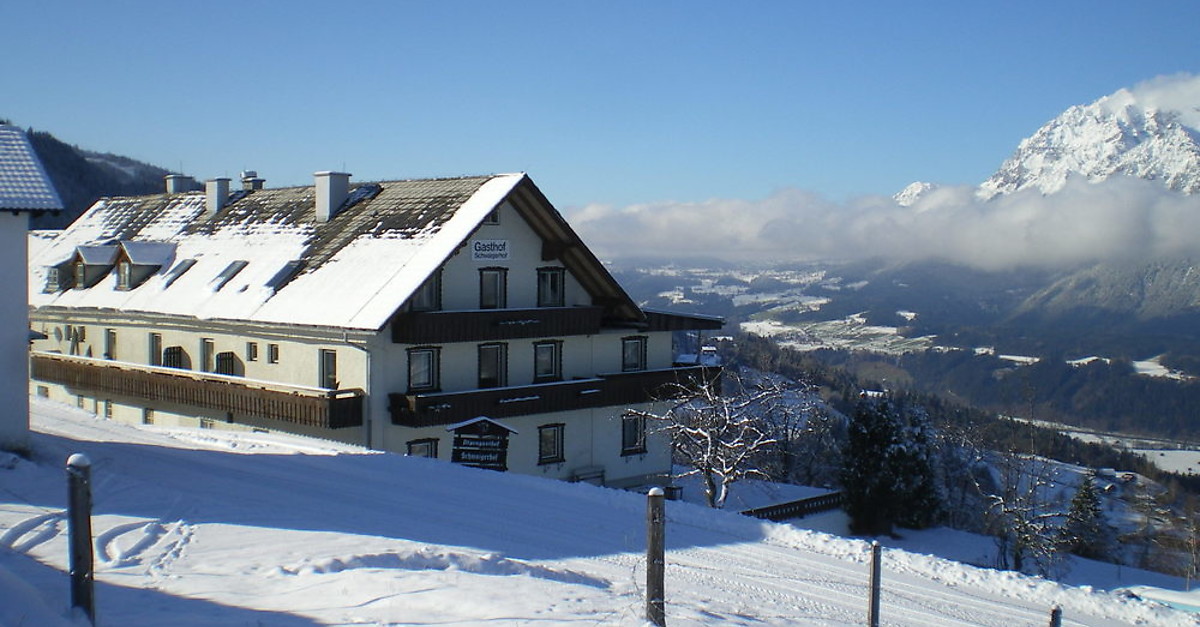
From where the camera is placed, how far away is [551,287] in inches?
1420

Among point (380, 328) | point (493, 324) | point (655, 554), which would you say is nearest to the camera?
point (655, 554)

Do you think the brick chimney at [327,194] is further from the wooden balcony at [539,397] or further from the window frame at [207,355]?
the wooden balcony at [539,397]

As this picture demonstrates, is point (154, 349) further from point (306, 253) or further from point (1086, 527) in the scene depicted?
point (1086, 527)

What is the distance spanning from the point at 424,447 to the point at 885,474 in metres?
20.2

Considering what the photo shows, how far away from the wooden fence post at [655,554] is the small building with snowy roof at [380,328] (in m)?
17.2

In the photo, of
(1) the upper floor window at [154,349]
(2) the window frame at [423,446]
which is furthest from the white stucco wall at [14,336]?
(1) the upper floor window at [154,349]

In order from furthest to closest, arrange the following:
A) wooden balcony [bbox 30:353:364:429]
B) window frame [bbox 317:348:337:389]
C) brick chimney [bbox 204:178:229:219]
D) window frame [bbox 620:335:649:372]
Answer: brick chimney [bbox 204:178:229:219] → window frame [bbox 620:335:649:372] → window frame [bbox 317:348:337:389] → wooden balcony [bbox 30:353:364:429]

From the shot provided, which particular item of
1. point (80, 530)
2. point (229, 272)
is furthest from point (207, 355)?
point (80, 530)

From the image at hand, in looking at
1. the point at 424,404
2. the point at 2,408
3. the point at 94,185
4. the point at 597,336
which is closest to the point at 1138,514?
the point at 597,336

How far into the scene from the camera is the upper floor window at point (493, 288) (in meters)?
34.0

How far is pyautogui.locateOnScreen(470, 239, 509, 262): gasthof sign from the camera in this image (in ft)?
110

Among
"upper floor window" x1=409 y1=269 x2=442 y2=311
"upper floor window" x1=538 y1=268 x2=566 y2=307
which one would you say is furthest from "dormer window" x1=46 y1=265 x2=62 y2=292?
"upper floor window" x1=538 y1=268 x2=566 y2=307

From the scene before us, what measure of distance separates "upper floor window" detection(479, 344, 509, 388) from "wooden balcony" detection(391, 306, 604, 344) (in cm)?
60

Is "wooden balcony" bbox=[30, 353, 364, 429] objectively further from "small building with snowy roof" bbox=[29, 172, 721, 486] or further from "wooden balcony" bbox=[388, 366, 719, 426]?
"wooden balcony" bbox=[388, 366, 719, 426]
